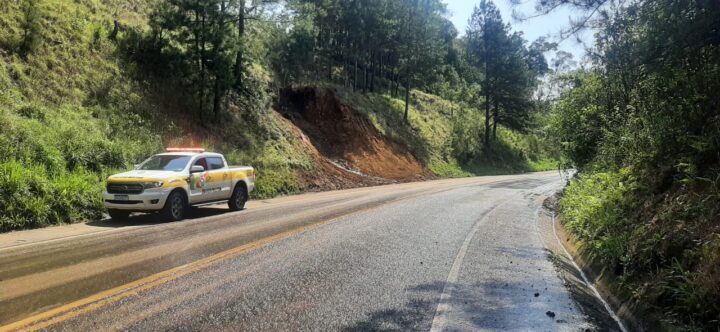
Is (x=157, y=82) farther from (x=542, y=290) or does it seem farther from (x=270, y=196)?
(x=542, y=290)

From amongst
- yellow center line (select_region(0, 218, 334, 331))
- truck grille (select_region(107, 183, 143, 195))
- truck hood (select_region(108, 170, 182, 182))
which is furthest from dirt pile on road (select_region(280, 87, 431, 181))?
yellow center line (select_region(0, 218, 334, 331))

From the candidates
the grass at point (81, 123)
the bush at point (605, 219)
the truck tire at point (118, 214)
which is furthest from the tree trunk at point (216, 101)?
the bush at point (605, 219)

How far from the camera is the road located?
512cm

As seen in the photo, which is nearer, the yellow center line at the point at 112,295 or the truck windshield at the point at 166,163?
the yellow center line at the point at 112,295

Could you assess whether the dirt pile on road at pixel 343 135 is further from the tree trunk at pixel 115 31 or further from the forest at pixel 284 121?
the tree trunk at pixel 115 31

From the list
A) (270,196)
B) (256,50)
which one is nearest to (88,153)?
(270,196)

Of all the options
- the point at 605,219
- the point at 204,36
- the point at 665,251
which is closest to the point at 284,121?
the point at 204,36

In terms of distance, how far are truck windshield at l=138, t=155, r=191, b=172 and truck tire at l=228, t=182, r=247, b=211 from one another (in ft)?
6.20

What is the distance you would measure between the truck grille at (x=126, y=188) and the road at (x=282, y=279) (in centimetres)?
81

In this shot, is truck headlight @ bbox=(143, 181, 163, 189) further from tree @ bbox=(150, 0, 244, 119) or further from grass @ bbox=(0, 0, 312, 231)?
tree @ bbox=(150, 0, 244, 119)

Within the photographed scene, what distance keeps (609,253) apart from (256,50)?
20.9m

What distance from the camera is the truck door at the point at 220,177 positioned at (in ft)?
46.3

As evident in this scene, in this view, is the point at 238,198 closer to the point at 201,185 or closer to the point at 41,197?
the point at 201,185

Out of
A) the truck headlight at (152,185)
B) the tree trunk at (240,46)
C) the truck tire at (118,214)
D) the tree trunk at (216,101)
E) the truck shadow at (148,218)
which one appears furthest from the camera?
the tree trunk at (216,101)
